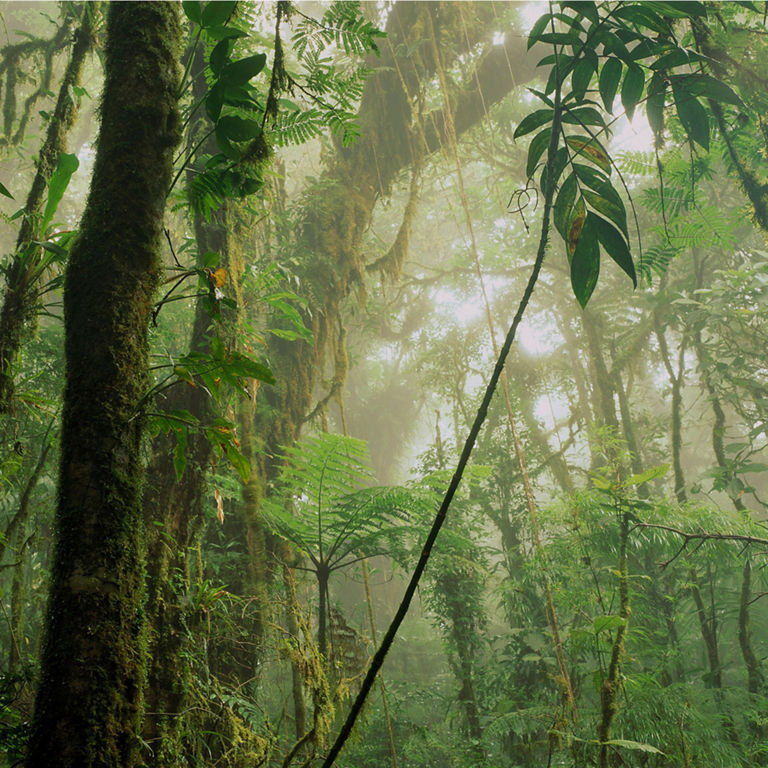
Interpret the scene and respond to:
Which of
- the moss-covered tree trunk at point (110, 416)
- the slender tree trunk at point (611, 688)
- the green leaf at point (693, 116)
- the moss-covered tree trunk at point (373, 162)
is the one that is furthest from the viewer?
the moss-covered tree trunk at point (373, 162)

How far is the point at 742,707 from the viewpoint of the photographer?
323 centimetres

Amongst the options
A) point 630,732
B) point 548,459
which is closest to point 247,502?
point 630,732

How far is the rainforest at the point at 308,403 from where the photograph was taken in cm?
73

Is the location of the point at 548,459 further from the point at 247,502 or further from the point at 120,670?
the point at 120,670

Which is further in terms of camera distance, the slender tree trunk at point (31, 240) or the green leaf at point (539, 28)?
the slender tree trunk at point (31, 240)

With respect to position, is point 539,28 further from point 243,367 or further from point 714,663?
point 714,663

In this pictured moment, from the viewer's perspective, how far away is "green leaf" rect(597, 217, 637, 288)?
773mm

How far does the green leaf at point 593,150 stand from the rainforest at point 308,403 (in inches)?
0.5

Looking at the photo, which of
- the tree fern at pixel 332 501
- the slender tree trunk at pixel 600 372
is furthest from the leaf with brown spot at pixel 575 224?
the slender tree trunk at pixel 600 372

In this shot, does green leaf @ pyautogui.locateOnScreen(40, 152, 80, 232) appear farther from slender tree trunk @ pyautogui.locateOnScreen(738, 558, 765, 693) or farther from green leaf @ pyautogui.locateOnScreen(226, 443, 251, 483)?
slender tree trunk @ pyautogui.locateOnScreen(738, 558, 765, 693)

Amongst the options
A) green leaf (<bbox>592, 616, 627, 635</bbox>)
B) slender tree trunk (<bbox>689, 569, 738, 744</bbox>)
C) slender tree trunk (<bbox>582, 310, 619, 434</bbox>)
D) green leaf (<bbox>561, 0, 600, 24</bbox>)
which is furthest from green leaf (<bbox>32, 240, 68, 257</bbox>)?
slender tree trunk (<bbox>582, 310, 619, 434</bbox>)

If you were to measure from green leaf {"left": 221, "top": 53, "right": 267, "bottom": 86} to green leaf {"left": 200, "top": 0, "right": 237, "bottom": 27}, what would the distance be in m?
0.11

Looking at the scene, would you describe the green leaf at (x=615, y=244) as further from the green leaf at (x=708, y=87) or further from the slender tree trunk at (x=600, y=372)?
the slender tree trunk at (x=600, y=372)

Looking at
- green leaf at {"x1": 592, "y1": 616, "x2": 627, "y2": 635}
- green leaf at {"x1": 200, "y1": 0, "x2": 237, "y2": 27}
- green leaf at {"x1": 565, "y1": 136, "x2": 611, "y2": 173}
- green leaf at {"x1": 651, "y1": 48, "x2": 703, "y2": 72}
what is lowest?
green leaf at {"x1": 592, "y1": 616, "x2": 627, "y2": 635}
